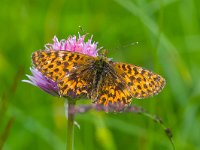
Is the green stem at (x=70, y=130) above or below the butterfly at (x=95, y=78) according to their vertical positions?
below

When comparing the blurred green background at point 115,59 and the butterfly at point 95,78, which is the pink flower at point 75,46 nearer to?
the butterfly at point 95,78

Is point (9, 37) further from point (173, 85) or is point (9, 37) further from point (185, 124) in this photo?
point (185, 124)

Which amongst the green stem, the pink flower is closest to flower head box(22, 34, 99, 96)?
the pink flower

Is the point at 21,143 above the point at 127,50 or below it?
below

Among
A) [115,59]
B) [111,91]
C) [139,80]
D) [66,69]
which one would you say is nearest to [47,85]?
[66,69]

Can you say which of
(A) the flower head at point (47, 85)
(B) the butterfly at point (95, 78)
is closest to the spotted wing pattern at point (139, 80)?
(B) the butterfly at point (95, 78)

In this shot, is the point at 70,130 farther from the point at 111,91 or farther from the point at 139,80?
the point at 139,80

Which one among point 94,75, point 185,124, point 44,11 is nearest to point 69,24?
point 44,11

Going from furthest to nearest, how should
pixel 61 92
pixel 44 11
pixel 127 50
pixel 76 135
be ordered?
pixel 44 11
pixel 127 50
pixel 76 135
pixel 61 92
